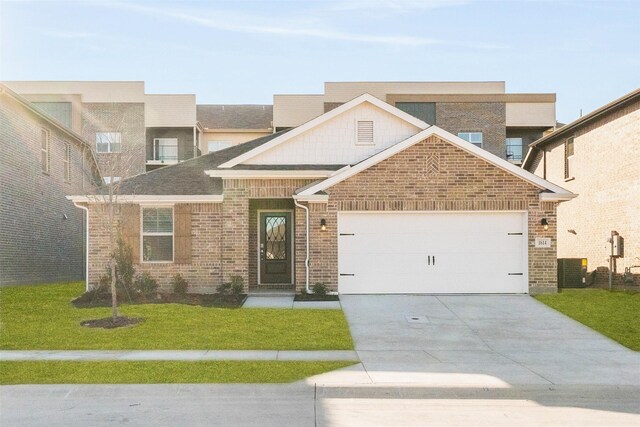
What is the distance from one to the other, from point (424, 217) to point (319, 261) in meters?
3.11

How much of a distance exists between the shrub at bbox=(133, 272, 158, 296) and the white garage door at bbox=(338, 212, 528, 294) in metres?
5.08

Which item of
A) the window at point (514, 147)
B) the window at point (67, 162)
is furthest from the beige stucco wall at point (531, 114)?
the window at point (67, 162)

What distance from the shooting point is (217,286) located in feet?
57.8

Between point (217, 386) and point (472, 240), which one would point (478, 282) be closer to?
point (472, 240)

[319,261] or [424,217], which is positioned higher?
[424,217]

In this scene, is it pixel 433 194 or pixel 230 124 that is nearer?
pixel 433 194

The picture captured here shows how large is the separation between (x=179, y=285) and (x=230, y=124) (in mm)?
30500

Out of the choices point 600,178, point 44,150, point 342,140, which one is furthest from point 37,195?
point 600,178

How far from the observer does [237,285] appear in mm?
17250

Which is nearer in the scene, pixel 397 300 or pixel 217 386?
pixel 217 386

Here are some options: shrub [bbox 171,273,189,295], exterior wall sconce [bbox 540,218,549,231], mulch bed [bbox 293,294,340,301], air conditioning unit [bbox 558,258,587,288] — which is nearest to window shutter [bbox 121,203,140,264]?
shrub [bbox 171,273,189,295]

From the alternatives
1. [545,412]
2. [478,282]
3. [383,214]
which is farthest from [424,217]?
[545,412]

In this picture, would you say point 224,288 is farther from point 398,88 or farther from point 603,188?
point 398,88

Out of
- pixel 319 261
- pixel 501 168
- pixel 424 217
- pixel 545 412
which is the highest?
pixel 501 168
